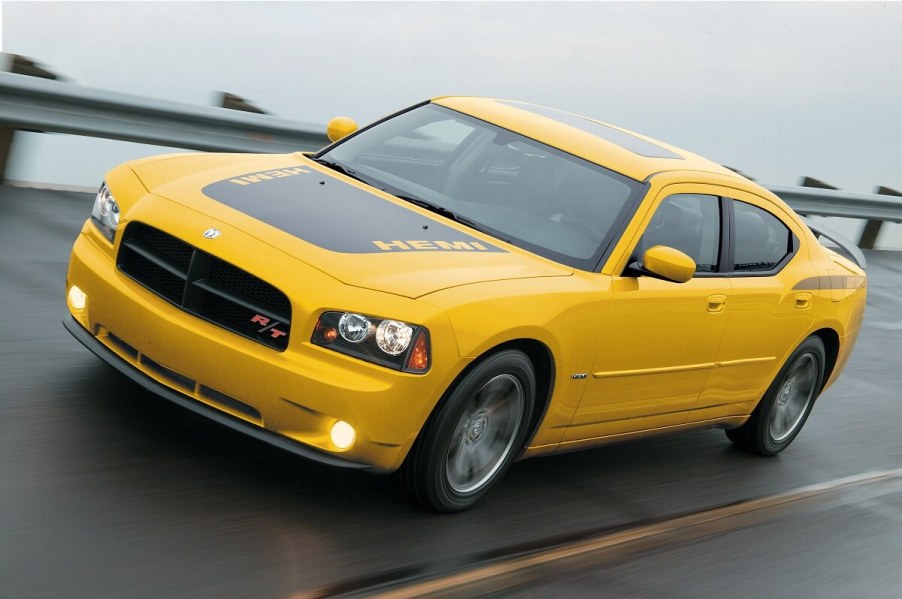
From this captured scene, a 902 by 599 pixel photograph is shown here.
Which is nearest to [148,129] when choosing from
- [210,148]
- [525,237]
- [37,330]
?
[210,148]


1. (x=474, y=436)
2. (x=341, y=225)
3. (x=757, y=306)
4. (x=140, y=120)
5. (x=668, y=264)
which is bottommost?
(x=474, y=436)

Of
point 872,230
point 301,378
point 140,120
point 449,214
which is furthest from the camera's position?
point 872,230

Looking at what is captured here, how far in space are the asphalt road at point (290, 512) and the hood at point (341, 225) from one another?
90cm

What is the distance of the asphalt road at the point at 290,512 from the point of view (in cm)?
411

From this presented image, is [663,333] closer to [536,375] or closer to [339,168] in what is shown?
[536,375]

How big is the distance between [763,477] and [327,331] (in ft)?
10.9

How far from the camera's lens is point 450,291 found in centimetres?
473

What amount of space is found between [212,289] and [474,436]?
1165 mm

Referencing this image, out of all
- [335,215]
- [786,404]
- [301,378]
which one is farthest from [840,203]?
[301,378]

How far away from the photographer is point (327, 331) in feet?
15.1

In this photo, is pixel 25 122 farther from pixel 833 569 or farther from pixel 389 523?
pixel 833 569

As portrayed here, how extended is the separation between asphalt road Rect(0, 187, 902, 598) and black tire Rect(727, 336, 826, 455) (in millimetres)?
119

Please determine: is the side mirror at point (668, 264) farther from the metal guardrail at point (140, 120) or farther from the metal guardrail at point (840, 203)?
Result: the metal guardrail at point (840, 203)

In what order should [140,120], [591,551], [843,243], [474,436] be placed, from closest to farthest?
[474,436] < [591,551] < [843,243] < [140,120]
